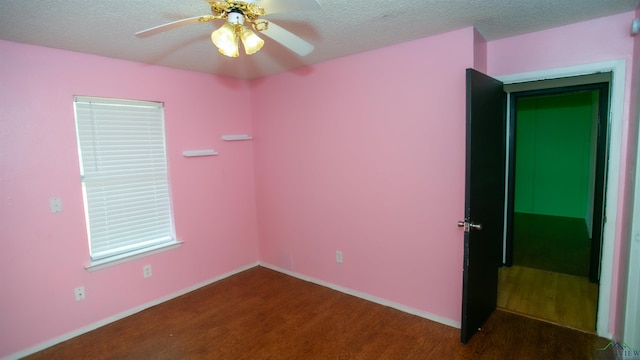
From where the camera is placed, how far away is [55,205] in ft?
8.29

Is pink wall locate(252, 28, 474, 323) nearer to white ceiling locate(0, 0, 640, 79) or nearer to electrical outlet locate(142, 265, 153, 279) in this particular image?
white ceiling locate(0, 0, 640, 79)

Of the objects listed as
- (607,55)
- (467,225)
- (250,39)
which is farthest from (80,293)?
(607,55)

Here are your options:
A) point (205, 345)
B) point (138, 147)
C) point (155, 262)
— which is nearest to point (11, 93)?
point (138, 147)

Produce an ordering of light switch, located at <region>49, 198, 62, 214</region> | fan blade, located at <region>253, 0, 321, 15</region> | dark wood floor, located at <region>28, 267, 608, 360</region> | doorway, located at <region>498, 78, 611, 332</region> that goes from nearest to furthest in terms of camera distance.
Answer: fan blade, located at <region>253, 0, 321, 15</region> → dark wood floor, located at <region>28, 267, 608, 360</region> → light switch, located at <region>49, 198, 62, 214</region> → doorway, located at <region>498, 78, 611, 332</region>

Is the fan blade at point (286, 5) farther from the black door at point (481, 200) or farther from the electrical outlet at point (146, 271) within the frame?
the electrical outlet at point (146, 271)

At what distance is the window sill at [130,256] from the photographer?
272cm

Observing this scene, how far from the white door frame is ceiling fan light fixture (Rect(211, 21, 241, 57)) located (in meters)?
2.29

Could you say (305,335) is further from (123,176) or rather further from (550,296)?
(550,296)

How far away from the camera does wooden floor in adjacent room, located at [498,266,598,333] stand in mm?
2615

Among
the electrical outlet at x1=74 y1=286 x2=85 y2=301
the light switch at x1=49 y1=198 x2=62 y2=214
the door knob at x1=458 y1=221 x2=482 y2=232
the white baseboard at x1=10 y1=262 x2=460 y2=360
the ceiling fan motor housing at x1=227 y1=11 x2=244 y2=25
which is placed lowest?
the white baseboard at x1=10 y1=262 x2=460 y2=360

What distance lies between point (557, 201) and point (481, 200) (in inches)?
194

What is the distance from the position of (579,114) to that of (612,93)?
420 cm

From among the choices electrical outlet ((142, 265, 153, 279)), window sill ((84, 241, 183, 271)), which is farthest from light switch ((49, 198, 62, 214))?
electrical outlet ((142, 265, 153, 279))

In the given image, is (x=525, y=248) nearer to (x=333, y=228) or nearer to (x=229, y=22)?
(x=333, y=228)
